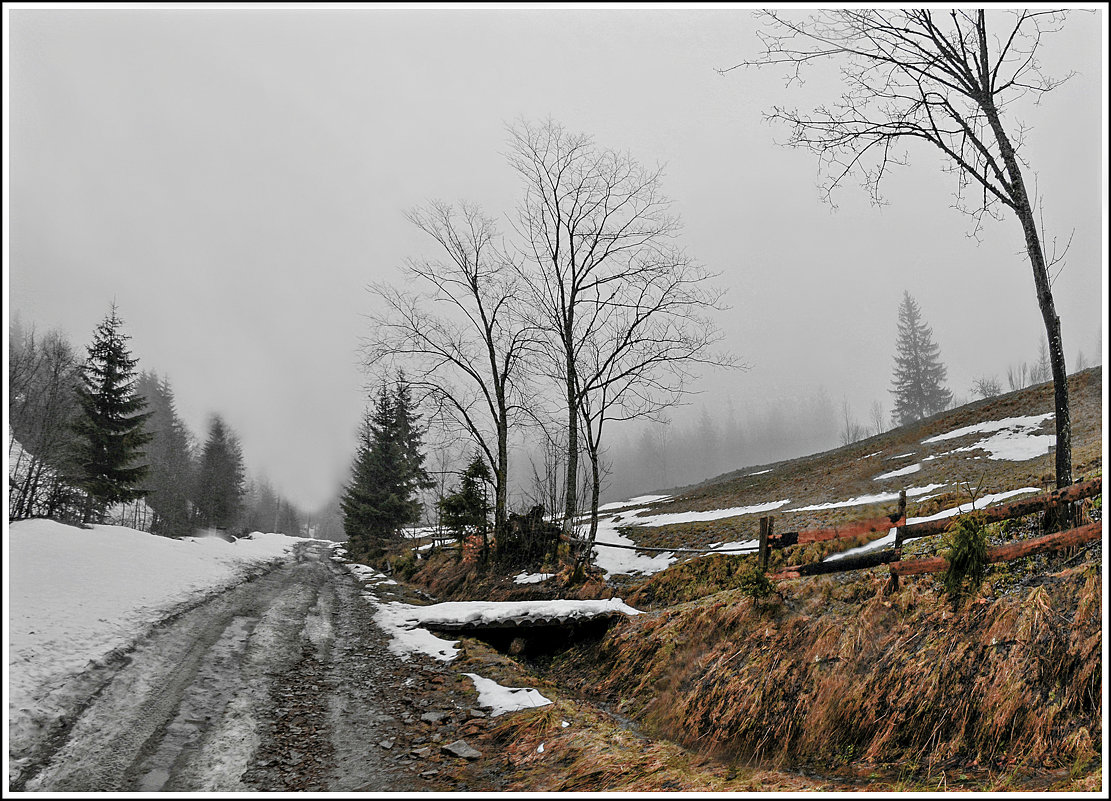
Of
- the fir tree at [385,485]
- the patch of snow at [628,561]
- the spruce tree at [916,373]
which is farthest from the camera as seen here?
the spruce tree at [916,373]

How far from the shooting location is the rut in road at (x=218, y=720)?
13.9 ft

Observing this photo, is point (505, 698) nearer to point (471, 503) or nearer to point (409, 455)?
point (471, 503)

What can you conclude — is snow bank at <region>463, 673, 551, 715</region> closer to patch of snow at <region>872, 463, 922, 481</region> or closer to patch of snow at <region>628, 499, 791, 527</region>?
patch of snow at <region>628, 499, 791, 527</region>

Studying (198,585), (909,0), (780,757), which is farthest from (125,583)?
(909,0)

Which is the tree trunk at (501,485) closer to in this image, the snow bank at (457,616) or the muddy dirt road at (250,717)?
the snow bank at (457,616)

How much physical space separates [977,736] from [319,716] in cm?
614

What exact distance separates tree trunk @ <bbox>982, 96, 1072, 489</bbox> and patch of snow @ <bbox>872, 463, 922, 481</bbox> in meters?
17.2

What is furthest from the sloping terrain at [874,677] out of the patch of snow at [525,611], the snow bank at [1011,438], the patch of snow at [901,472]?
the patch of snow at [901,472]

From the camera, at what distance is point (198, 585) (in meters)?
12.6

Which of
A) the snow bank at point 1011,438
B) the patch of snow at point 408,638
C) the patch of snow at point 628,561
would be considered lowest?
the patch of snow at point 628,561

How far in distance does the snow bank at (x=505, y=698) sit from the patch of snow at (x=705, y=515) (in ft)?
55.5

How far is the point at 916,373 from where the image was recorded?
187 feet

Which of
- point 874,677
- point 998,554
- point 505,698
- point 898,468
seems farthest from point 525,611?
point 898,468

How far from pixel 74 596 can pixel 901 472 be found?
26.1 m
